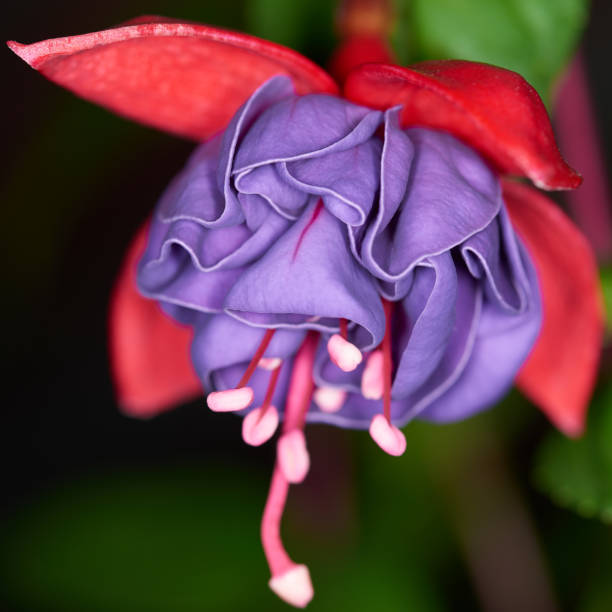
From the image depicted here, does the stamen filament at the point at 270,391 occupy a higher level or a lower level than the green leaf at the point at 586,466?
higher

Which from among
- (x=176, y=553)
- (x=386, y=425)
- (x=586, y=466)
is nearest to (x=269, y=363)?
(x=386, y=425)

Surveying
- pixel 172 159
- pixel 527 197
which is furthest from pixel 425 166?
pixel 172 159

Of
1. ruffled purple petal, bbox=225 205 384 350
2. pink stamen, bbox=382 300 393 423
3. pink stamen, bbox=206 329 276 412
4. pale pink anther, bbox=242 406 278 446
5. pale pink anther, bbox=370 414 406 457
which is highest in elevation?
ruffled purple petal, bbox=225 205 384 350

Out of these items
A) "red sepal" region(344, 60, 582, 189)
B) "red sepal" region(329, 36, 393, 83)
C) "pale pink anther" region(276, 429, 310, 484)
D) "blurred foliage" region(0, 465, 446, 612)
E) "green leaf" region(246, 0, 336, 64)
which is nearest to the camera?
"red sepal" region(344, 60, 582, 189)

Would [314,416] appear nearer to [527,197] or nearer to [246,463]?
[527,197]

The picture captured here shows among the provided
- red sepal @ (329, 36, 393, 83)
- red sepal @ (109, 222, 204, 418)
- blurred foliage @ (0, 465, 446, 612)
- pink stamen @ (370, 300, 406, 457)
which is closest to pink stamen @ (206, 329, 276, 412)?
pink stamen @ (370, 300, 406, 457)

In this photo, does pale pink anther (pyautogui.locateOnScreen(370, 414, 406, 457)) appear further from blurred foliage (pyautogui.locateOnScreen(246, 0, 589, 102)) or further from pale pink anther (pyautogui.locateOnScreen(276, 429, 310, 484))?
blurred foliage (pyautogui.locateOnScreen(246, 0, 589, 102))

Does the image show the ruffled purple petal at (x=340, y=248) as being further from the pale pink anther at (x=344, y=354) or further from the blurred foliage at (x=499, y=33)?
the blurred foliage at (x=499, y=33)

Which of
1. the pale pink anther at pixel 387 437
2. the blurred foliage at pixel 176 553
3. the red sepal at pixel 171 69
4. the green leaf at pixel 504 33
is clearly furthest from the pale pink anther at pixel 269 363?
the blurred foliage at pixel 176 553
